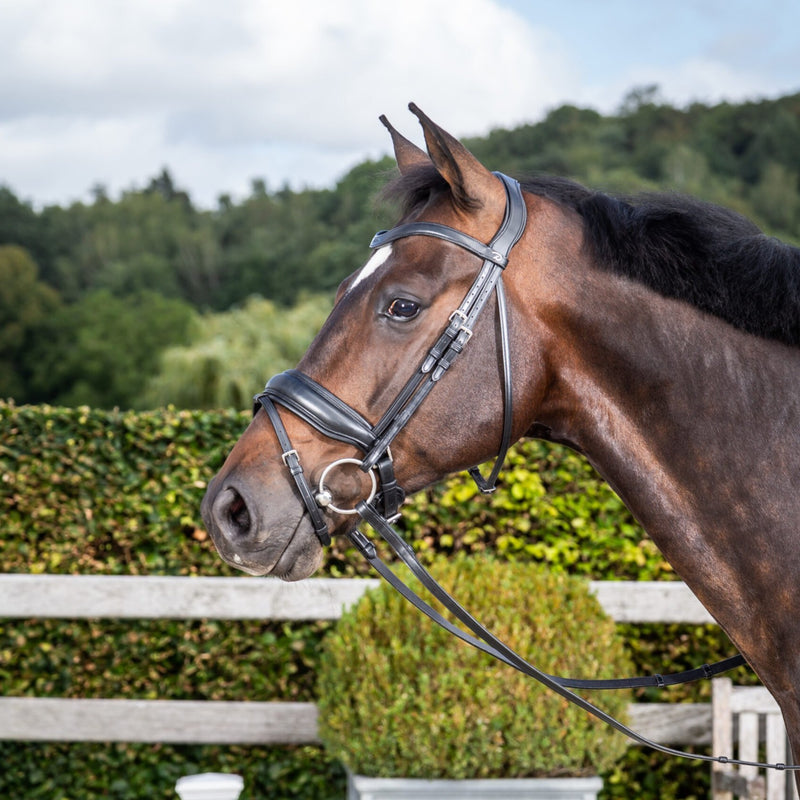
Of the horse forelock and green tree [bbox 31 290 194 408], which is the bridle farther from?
green tree [bbox 31 290 194 408]

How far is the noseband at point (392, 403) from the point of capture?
1.84m

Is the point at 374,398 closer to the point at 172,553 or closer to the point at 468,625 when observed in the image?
the point at 468,625

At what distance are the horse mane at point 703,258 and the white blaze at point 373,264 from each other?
7.1 inches

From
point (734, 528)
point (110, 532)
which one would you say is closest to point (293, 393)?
point (734, 528)

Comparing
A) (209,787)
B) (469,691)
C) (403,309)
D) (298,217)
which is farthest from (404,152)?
(298,217)

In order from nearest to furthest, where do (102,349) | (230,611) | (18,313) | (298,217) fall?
(230,611), (102,349), (18,313), (298,217)

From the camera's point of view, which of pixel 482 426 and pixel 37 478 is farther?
pixel 37 478

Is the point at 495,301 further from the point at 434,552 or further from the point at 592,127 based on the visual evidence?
the point at 592,127

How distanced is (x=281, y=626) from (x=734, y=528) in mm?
3313

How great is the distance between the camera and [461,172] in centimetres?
189

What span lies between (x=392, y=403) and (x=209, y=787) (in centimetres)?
134

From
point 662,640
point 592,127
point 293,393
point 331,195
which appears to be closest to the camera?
point 293,393

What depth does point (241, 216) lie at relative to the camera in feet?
191

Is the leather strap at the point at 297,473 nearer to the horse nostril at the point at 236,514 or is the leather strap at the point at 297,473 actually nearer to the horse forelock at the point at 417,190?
the horse nostril at the point at 236,514
